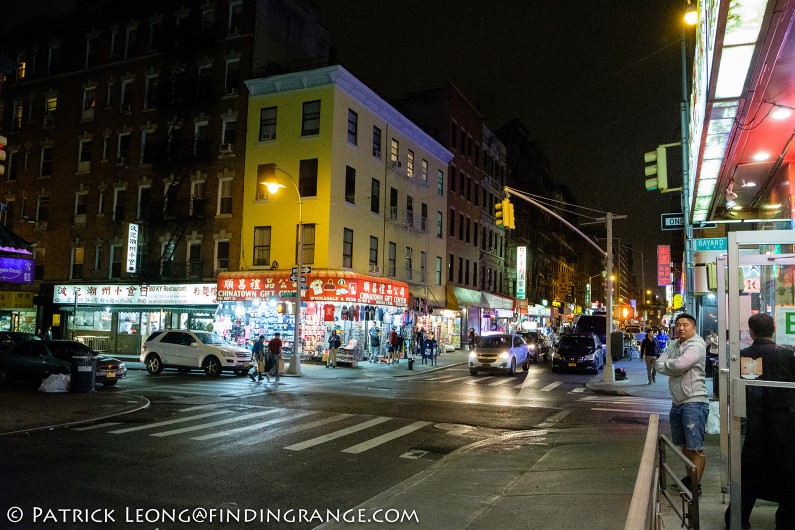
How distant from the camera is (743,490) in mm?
→ 5418

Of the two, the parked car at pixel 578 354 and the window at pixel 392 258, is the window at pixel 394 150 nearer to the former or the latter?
the window at pixel 392 258

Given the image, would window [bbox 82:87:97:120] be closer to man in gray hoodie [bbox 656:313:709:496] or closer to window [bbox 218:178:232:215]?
window [bbox 218:178:232:215]

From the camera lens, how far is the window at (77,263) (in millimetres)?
38219

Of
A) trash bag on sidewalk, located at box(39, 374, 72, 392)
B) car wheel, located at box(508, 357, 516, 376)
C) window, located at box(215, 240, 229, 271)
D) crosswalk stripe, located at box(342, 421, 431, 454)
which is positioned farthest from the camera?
window, located at box(215, 240, 229, 271)

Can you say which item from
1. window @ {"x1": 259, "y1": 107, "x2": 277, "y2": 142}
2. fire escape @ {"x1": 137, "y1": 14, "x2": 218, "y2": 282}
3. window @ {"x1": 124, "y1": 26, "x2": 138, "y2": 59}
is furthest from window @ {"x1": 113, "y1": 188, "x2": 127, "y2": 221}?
window @ {"x1": 259, "y1": 107, "x2": 277, "y2": 142}

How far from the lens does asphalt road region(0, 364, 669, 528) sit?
729cm

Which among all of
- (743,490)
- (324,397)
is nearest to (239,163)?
(324,397)

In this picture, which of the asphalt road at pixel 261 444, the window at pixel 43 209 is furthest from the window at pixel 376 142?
the window at pixel 43 209

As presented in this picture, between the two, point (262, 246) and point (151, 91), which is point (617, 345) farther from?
point (151, 91)

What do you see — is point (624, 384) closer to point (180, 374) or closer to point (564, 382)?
point (564, 382)

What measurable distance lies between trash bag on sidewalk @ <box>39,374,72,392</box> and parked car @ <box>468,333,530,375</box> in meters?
15.8

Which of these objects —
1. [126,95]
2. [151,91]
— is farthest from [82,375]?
[126,95]

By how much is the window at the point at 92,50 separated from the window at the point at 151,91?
476 cm

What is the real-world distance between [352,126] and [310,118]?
2382mm
